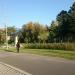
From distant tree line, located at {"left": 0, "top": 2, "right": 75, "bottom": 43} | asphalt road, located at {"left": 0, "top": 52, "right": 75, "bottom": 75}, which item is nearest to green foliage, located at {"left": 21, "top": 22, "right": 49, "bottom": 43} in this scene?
distant tree line, located at {"left": 0, "top": 2, "right": 75, "bottom": 43}

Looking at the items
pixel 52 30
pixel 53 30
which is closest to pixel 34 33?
pixel 52 30

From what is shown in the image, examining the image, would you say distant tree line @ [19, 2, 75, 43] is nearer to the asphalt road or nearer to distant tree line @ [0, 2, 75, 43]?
distant tree line @ [0, 2, 75, 43]

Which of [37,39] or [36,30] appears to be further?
[36,30]

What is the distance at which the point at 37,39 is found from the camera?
347ft

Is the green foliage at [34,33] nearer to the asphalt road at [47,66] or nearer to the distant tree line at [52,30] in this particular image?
the distant tree line at [52,30]

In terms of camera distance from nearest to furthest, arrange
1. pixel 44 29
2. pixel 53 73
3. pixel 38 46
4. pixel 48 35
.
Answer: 1. pixel 53 73
2. pixel 38 46
3. pixel 48 35
4. pixel 44 29

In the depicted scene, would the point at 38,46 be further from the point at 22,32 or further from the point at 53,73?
the point at 22,32

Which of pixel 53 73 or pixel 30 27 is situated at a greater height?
pixel 30 27

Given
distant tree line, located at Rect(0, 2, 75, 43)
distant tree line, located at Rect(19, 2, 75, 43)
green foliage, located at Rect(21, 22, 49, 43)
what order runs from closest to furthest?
distant tree line, located at Rect(19, 2, 75, 43)
distant tree line, located at Rect(0, 2, 75, 43)
green foliage, located at Rect(21, 22, 49, 43)

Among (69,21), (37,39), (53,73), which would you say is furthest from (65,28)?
(53,73)

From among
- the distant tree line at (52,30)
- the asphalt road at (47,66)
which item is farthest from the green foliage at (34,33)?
the asphalt road at (47,66)

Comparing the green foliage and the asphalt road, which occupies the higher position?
Result: the green foliage

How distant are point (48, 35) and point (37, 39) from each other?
5.70 meters

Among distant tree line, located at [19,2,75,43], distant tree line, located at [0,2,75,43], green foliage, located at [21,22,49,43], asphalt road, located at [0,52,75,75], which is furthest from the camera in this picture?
green foliage, located at [21,22,49,43]
